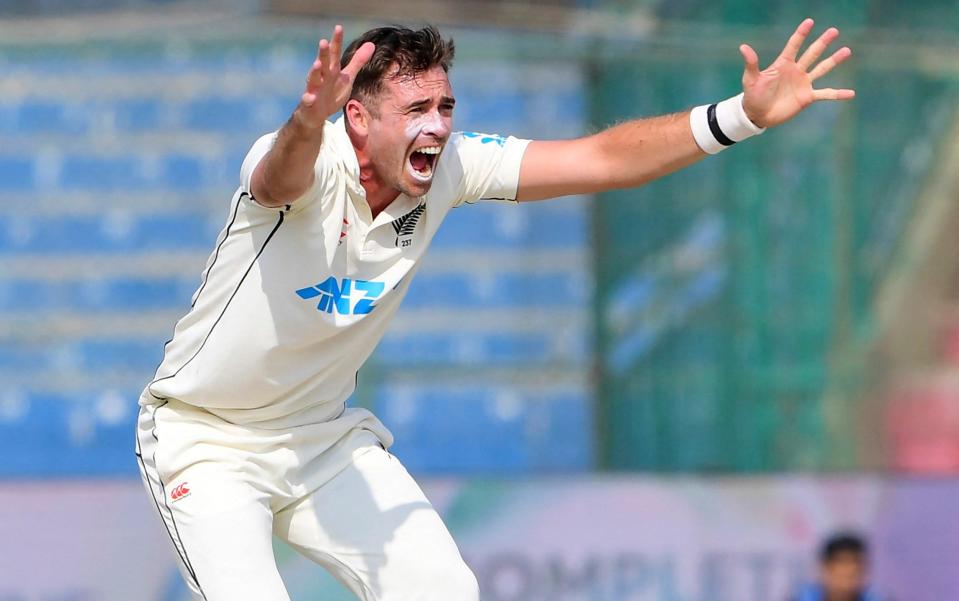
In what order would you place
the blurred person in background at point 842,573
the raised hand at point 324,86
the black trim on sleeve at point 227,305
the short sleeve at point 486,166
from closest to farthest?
the raised hand at point 324,86, the black trim on sleeve at point 227,305, the short sleeve at point 486,166, the blurred person in background at point 842,573

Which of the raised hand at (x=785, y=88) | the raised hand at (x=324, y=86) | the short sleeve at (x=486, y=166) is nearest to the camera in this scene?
the raised hand at (x=324, y=86)

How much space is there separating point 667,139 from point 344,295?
1.04 m

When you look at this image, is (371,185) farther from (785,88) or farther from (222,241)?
(785,88)

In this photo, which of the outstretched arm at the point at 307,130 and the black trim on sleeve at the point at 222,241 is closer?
the outstretched arm at the point at 307,130

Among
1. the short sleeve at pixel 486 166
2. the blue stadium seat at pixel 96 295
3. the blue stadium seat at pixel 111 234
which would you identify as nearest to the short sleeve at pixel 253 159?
the short sleeve at pixel 486 166

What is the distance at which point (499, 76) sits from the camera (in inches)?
368

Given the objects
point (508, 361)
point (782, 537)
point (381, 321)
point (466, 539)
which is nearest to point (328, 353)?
point (381, 321)

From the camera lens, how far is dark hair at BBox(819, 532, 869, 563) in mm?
7156

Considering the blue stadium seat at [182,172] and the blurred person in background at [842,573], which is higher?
the blue stadium seat at [182,172]

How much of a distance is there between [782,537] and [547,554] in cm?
110

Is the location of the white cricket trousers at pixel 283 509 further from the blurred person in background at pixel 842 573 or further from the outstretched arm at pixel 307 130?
the blurred person in background at pixel 842 573

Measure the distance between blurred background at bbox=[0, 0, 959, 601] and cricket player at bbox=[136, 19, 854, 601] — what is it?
4284 mm

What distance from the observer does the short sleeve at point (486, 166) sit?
447 centimetres

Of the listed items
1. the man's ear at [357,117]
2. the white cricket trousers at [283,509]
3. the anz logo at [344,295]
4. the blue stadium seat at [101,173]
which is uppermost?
the blue stadium seat at [101,173]
